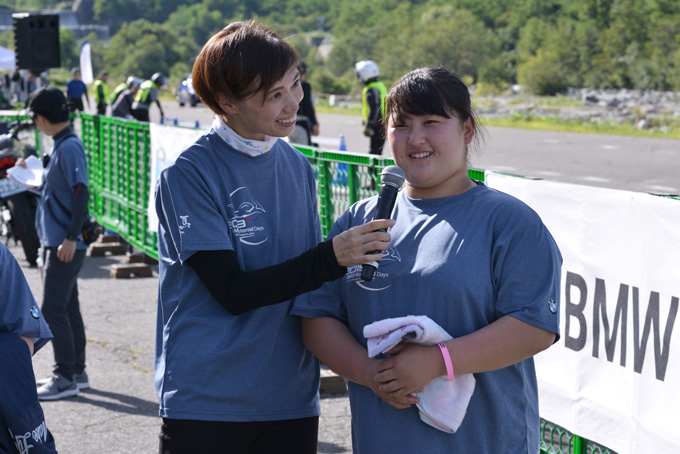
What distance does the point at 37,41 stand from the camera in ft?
45.7

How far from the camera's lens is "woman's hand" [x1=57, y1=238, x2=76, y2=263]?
5.79m

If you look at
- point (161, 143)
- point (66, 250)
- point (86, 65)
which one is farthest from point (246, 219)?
point (86, 65)

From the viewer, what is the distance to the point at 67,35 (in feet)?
461

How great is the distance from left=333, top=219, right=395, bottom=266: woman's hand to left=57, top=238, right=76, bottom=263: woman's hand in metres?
3.90

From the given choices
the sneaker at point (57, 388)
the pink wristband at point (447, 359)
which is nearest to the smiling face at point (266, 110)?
the pink wristband at point (447, 359)

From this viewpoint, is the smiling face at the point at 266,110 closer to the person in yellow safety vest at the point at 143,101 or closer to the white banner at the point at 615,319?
the white banner at the point at 615,319

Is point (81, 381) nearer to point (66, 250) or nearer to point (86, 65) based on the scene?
point (66, 250)

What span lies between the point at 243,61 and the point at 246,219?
0.41m

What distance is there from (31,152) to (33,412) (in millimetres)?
9821

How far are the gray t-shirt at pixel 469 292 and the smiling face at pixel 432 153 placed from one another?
4cm

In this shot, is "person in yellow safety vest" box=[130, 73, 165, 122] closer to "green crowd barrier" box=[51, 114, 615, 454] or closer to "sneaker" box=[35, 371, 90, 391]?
"green crowd barrier" box=[51, 114, 615, 454]

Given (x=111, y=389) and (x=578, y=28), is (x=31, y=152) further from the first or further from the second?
(x=578, y=28)

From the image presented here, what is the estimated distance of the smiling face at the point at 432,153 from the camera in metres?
2.37

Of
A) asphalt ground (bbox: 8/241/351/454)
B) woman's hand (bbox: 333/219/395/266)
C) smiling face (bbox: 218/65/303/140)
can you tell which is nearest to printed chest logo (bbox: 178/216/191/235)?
smiling face (bbox: 218/65/303/140)
